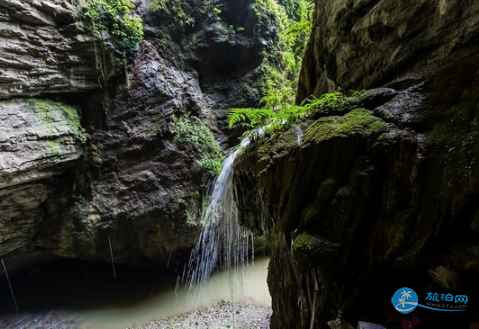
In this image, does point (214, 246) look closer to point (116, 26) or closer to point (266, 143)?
point (266, 143)

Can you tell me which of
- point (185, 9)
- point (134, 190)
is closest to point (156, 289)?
point (134, 190)

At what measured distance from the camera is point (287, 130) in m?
2.48

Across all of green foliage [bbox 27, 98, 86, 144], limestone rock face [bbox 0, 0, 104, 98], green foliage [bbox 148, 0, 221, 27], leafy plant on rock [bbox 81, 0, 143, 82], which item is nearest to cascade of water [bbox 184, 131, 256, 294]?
green foliage [bbox 27, 98, 86, 144]

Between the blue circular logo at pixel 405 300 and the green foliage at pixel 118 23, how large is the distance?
725cm

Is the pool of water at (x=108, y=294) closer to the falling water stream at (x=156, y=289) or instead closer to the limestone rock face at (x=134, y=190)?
the falling water stream at (x=156, y=289)

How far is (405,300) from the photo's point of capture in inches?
63.9

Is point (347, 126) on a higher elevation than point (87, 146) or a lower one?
lower

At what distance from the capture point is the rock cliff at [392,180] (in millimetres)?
1580

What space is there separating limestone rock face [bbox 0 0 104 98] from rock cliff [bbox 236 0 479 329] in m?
5.42

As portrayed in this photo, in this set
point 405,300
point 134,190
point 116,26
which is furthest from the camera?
point 116,26

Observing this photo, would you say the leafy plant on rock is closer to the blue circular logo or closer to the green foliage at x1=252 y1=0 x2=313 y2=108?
the green foliage at x1=252 y1=0 x2=313 y2=108

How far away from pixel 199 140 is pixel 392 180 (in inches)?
226

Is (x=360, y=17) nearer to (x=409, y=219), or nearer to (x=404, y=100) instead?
(x=404, y=100)

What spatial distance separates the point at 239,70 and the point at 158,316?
23.4 feet
